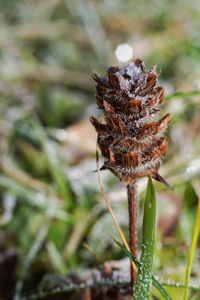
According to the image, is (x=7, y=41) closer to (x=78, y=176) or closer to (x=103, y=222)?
(x=78, y=176)

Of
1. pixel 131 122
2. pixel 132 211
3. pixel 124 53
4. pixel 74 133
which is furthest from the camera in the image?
pixel 124 53

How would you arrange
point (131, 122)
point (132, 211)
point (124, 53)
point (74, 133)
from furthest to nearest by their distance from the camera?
point (124, 53), point (74, 133), point (132, 211), point (131, 122)

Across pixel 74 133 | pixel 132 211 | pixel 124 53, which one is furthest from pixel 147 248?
pixel 124 53

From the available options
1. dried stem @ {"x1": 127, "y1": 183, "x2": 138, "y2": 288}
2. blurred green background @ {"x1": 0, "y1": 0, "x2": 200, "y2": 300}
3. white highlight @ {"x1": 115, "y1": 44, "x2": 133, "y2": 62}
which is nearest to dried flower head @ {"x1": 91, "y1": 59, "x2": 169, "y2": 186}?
dried stem @ {"x1": 127, "y1": 183, "x2": 138, "y2": 288}

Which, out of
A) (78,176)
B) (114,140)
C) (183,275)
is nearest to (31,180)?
(78,176)

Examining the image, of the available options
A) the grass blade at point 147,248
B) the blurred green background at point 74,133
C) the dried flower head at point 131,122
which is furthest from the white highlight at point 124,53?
the grass blade at point 147,248

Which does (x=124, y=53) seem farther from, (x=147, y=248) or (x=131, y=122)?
(x=147, y=248)
